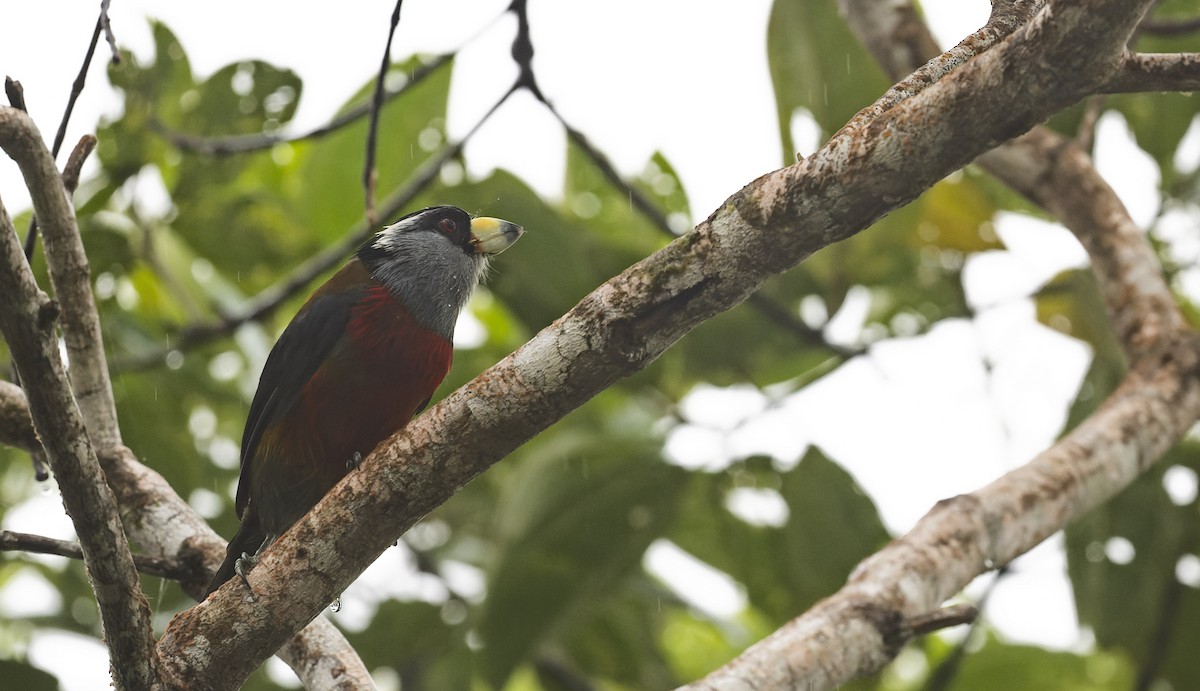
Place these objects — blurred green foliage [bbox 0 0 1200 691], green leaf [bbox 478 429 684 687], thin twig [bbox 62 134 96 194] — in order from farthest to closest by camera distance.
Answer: blurred green foliage [bbox 0 0 1200 691]
green leaf [bbox 478 429 684 687]
thin twig [bbox 62 134 96 194]

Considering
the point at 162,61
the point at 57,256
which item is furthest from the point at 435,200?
the point at 57,256

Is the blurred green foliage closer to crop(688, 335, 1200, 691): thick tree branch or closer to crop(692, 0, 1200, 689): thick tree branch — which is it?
crop(692, 0, 1200, 689): thick tree branch

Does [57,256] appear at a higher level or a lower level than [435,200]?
lower

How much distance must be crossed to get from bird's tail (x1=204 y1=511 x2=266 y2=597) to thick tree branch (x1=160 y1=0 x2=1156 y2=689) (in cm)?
41

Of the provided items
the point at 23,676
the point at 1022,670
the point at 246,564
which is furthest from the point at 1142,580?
the point at 23,676

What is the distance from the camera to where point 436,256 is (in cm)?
332

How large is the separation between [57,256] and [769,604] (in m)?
2.57

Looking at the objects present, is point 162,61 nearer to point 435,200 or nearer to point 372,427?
point 435,200

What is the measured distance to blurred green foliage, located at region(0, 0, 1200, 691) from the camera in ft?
10.8

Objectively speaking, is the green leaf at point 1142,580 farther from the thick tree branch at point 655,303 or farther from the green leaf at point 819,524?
the thick tree branch at point 655,303

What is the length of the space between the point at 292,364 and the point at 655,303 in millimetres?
1417

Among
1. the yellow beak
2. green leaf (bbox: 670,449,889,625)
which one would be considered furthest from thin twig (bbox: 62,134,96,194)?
green leaf (bbox: 670,449,889,625)

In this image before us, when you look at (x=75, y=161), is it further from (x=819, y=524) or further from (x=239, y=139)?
(x=819, y=524)

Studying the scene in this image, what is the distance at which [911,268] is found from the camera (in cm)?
410
